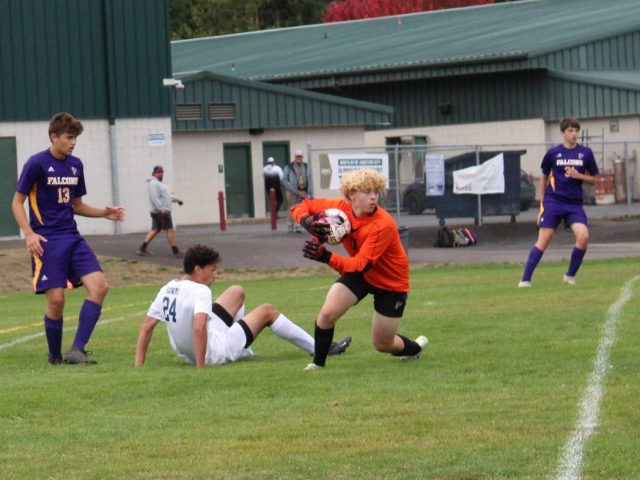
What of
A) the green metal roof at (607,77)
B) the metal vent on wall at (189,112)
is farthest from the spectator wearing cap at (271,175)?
the green metal roof at (607,77)

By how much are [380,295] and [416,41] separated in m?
47.4

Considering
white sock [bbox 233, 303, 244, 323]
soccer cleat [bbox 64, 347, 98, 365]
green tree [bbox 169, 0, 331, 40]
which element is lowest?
soccer cleat [bbox 64, 347, 98, 365]

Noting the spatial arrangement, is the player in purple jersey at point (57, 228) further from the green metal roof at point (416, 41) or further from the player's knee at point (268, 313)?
the green metal roof at point (416, 41)

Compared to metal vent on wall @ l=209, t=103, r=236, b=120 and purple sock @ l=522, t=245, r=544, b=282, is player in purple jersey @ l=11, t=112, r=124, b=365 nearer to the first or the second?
purple sock @ l=522, t=245, r=544, b=282

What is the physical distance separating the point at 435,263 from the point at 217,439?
18.4 m

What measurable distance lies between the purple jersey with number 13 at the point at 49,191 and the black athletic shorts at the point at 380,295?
2637 mm

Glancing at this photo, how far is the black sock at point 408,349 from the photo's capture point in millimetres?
11344

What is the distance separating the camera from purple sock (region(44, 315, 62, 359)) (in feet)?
40.2

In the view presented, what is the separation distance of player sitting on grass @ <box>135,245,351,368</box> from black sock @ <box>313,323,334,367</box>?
34.4 inches

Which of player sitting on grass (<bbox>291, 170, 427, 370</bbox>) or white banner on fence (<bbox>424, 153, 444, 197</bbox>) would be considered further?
white banner on fence (<bbox>424, 153, 444, 197</bbox>)

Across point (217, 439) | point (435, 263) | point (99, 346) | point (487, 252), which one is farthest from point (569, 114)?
point (217, 439)

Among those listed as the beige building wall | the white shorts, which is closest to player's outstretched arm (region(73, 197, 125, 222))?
the white shorts

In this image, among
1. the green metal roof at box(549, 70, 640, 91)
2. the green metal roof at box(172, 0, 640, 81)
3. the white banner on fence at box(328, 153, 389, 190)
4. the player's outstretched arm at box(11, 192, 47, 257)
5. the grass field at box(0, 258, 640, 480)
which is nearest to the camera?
the grass field at box(0, 258, 640, 480)

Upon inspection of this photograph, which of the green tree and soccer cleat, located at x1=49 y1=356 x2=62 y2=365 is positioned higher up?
the green tree
